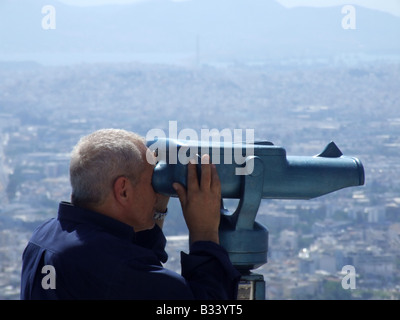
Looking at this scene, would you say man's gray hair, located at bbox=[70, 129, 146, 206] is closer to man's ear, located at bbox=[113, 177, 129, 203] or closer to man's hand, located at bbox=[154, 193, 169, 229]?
man's ear, located at bbox=[113, 177, 129, 203]

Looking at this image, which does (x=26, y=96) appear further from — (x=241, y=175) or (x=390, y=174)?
(x=241, y=175)

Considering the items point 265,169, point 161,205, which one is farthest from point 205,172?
point 161,205

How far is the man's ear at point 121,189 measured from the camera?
6.52 ft

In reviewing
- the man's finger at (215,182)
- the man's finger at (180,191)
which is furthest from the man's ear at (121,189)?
the man's finger at (215,182)

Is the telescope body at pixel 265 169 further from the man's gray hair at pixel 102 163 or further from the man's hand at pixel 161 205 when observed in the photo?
the man's hand at pixel 161 205

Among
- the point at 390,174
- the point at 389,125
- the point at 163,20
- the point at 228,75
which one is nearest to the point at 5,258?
the point at 390,174

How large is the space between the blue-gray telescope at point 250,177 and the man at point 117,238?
0.16ft

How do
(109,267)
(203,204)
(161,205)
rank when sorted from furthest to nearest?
(161,205), (203,204), (109,267)

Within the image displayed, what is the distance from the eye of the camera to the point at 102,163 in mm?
1971

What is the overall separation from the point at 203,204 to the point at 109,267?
32cm

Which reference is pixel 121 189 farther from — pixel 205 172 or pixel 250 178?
pixel 250 178

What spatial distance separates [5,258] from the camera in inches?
514
